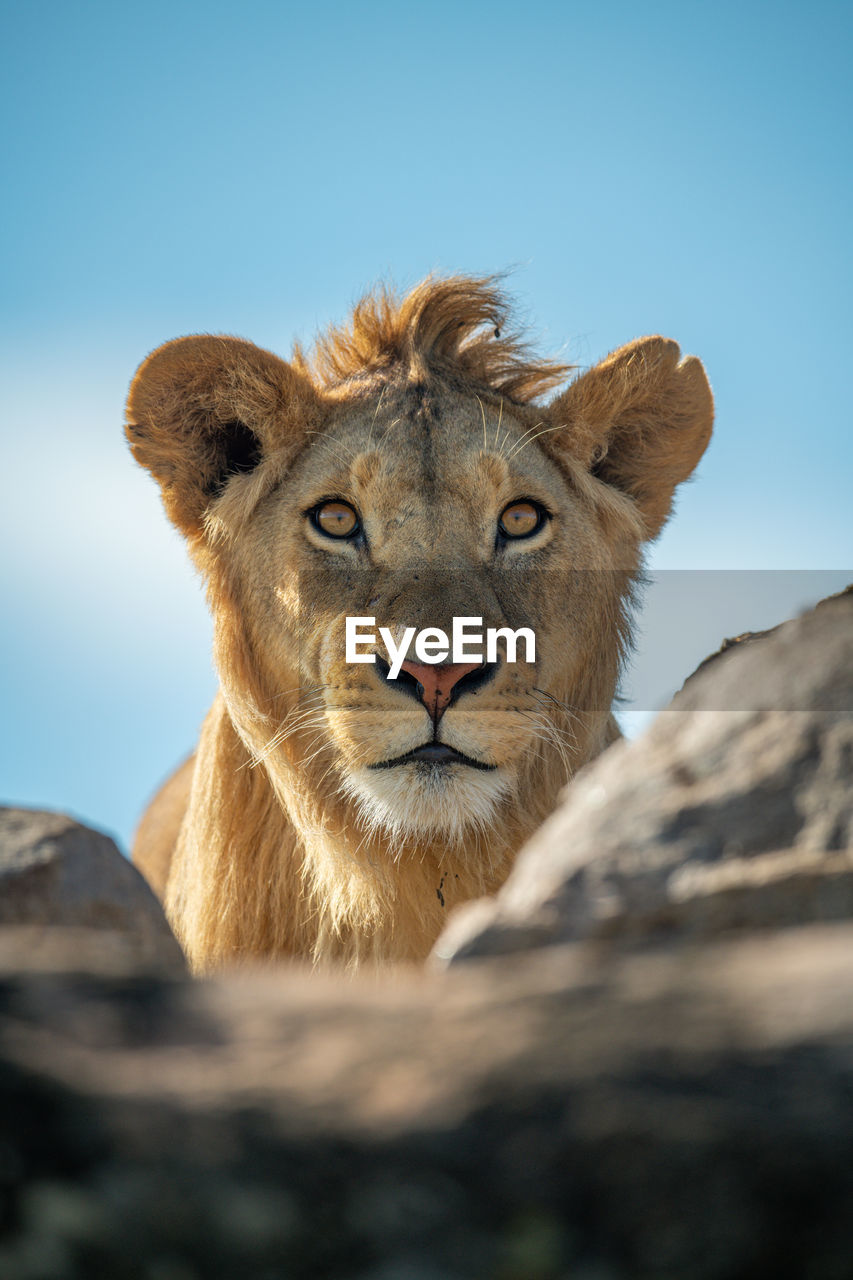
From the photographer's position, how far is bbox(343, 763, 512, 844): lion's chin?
4.05 meters

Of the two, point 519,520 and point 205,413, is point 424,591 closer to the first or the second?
point 519,520

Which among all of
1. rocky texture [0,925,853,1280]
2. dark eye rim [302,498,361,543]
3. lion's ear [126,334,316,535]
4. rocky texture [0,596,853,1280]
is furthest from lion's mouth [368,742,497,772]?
rocky texture [0,925,853,1280]

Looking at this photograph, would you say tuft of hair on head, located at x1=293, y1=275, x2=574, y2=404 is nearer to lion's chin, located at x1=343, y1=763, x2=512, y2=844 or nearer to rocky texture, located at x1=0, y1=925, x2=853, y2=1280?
lion's chin, located at x1=343, y1=763, x2=512, y2=844

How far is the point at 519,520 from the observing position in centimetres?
480

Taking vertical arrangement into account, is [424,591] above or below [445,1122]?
above

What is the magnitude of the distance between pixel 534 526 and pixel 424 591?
0.71 meters

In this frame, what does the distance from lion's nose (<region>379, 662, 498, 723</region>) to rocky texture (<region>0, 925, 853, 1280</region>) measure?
8.49 ft

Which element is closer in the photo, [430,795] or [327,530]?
[430,795]

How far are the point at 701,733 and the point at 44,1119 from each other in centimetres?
116

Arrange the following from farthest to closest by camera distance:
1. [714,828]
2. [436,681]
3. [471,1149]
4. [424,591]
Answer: [424,591]
[436,681]
[714,828]
[471,1149]

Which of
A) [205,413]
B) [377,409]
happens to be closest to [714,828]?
[377,409]

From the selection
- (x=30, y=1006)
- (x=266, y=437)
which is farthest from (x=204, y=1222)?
(x=266, y=437)

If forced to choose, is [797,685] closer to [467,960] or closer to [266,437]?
[467,960]

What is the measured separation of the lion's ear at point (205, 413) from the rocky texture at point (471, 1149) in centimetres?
386
